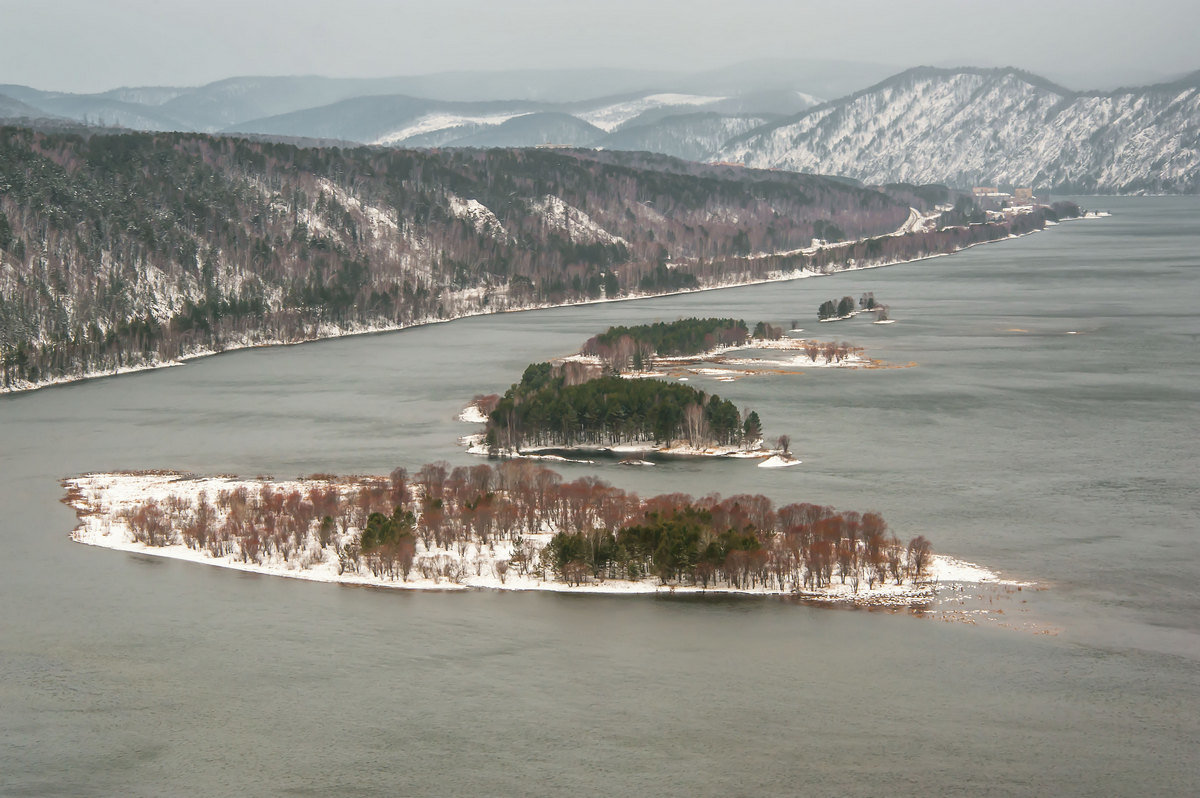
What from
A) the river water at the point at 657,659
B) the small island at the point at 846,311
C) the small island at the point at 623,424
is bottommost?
the river water at the point at 657,659

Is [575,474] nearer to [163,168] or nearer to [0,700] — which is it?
[0,700]

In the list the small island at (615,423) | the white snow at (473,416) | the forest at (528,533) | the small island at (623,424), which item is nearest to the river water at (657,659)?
the forest at (528,533)

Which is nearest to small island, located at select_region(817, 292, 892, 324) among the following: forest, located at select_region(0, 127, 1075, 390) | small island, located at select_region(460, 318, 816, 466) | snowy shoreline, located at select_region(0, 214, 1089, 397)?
snowy shoreline, located at select_region(0, 214, 1089, 397)

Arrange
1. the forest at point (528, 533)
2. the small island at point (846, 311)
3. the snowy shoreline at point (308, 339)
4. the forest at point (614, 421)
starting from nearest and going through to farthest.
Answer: the forest at point (528, 533), the forest at point (614, 421), the snowy shoreline at point (308, 339), the small island at point (846, 311)

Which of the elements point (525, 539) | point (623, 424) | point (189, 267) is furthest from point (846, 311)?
point (525, 539)

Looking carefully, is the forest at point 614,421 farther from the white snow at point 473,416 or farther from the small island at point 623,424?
the white snow at point 473,416

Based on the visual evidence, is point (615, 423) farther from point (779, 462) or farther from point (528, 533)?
point (528, 533)

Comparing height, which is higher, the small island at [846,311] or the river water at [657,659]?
the small island at [846,311]

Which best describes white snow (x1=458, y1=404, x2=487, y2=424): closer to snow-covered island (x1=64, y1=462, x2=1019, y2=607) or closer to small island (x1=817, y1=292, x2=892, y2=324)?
snow-covered island (x1=64, y1=462, x2=1019, y2=607)
